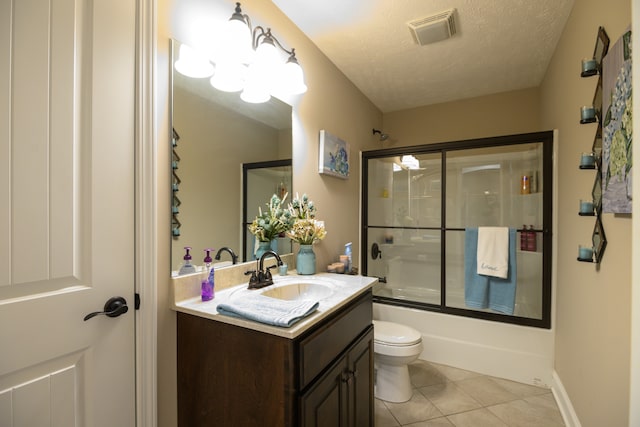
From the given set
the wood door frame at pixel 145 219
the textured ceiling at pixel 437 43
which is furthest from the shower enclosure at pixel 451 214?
the wood door frame at pixel 145 219

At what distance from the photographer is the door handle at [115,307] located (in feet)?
3.14

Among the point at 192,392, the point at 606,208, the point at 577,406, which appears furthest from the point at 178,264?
the point at 577,406

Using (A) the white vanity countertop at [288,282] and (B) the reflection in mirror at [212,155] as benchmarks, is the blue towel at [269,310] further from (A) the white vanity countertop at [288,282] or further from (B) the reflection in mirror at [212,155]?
(B) the reflection in mirror at [212,155]

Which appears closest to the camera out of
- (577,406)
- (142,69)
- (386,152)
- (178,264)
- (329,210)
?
(142,69)

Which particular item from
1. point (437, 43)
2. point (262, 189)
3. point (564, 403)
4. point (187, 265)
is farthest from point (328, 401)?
point (437, 43)

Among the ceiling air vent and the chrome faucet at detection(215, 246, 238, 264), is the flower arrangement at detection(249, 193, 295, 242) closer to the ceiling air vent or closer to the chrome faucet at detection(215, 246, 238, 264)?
the chrome faucet at detection(215, 246, 238, 264)

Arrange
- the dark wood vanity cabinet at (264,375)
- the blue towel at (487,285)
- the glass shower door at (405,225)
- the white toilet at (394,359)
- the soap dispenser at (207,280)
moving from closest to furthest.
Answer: the dark wood vanity cabinet at (264,375), the soap dispenser at (207,280), the white toilet at (394,359), the blue towel at (487,285), the glass shower door at (405,225)

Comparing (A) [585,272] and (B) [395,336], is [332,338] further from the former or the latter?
(A) [585,272]

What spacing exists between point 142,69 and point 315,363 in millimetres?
1281

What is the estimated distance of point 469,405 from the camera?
1894mm

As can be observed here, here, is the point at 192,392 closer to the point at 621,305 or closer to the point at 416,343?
the point at 416,343

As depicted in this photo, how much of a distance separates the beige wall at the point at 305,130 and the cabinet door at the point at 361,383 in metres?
0.76

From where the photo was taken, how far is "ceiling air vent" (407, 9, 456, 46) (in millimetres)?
1800

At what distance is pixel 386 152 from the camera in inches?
113
